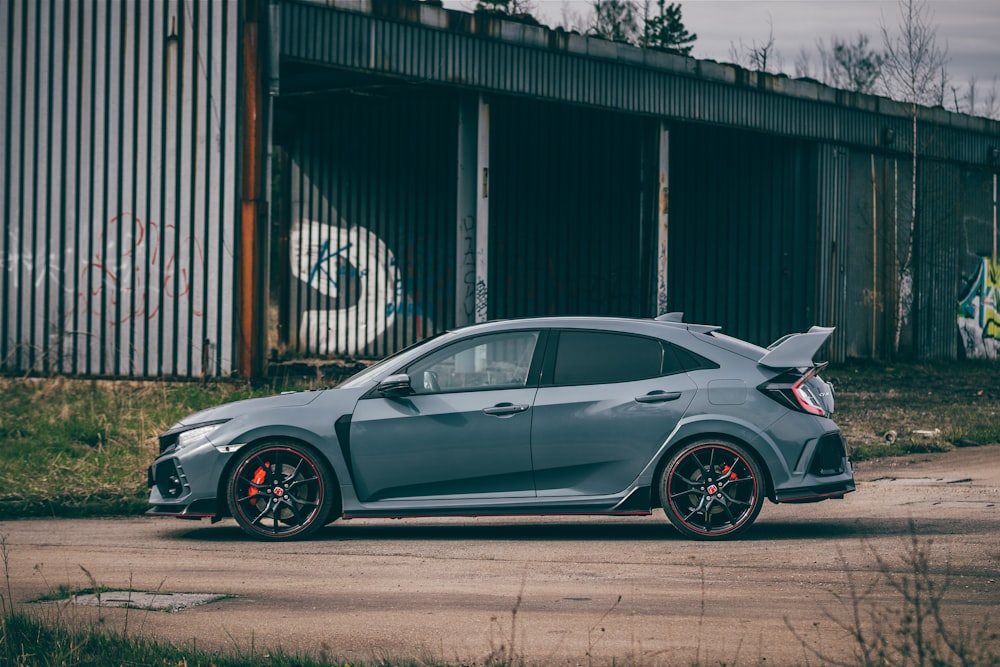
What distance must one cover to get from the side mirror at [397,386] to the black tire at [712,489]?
71.4 inches

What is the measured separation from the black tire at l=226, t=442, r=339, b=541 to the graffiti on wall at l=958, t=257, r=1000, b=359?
953 inches

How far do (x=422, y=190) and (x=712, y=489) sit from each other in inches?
646

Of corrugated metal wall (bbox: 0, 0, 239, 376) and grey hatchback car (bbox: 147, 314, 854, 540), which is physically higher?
corrugated metal wall (bbox: 0, 0, 239, 376)

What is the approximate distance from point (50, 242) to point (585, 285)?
11.1 meters

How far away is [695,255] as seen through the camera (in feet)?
87.3

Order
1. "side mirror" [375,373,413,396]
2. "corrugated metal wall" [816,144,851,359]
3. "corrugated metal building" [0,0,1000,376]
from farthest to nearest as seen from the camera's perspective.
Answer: "corrugated metal wall" [816,144,851,359], "corrugated metal building" [0,0,1000,376], "side mirror" [375,373,413,396]

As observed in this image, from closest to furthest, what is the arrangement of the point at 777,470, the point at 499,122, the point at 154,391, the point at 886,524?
the point at 777,470
the point at 886,524
the point at 154,391
the point at 499,122

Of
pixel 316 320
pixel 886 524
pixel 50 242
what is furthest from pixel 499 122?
pixel 886 524

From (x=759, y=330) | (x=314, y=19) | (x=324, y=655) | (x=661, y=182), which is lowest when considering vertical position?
(x=324, y=655)

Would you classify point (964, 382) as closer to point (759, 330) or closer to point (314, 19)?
point (759, 330)

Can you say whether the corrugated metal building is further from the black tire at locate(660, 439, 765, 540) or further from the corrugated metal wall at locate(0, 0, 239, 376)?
the black tire at locate(660, 439, 765, 540)

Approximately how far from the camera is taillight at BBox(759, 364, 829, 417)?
874 centimetres

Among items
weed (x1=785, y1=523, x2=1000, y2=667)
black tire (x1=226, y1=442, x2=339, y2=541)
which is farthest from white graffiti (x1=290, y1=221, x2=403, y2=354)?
weed (x1=785, y1=523, x2=1000, y2=667)

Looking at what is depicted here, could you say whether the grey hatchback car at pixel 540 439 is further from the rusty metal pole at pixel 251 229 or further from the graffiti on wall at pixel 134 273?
the graffiti on wall at pixel 134 273
